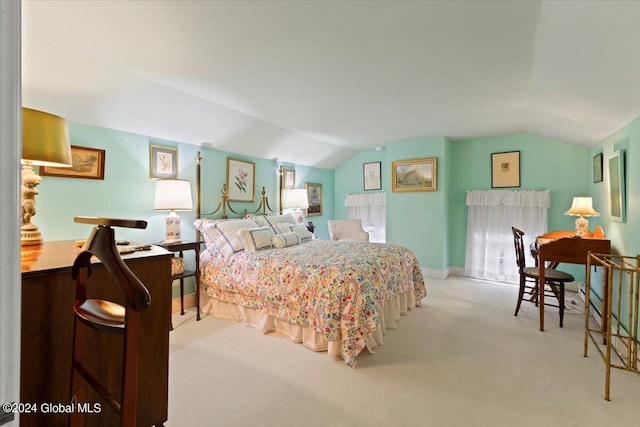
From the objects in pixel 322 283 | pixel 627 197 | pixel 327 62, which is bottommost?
pixel 322 283

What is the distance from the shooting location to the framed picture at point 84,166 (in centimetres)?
261

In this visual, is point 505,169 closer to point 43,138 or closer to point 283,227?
point 283,227

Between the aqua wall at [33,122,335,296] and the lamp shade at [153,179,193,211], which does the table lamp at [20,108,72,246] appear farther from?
the lamp shade at [153,179,193,211]

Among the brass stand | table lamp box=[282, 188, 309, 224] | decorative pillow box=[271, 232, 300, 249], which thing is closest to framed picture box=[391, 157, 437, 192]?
table lamp box=[282, 188, 309, 224]

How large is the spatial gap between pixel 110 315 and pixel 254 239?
94.6 inches

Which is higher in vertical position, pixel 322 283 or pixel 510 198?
pixel 510 198

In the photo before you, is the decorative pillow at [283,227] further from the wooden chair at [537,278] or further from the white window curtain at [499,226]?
the white window curtain at [499,226]

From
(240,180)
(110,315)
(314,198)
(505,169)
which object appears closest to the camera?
(110,315)

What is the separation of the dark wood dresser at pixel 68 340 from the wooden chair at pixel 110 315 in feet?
0.27

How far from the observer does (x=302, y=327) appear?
2748 millimetres

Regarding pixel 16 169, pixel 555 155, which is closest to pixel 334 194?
pixel 555 155

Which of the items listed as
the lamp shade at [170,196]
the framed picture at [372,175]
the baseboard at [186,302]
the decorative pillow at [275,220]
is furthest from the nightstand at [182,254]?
the framed picture at [372,175]

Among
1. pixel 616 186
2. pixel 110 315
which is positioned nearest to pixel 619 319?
pixel 616 186

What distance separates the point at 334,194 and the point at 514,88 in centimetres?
420
